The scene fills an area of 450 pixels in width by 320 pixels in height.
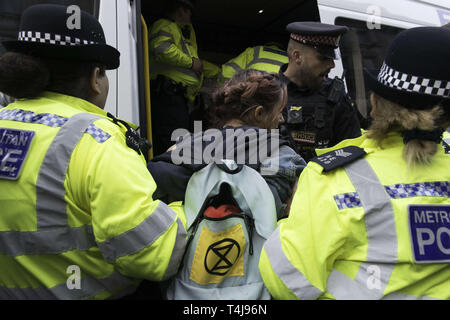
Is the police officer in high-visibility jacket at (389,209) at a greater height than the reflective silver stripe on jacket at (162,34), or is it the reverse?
the reflective silver stripe on jacket at (162,34)

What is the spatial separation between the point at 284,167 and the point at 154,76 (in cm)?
219

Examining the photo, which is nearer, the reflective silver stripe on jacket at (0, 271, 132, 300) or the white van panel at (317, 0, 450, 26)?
the reflective silver stripe on jacket at (0, 271, 132, 300)

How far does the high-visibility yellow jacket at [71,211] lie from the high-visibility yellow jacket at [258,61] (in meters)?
→ 2.61

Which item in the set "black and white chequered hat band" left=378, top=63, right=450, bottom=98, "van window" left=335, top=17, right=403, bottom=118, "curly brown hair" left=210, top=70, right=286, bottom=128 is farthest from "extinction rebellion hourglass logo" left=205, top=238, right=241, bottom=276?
"van window" left=335, top=17, right=403, bottom=118

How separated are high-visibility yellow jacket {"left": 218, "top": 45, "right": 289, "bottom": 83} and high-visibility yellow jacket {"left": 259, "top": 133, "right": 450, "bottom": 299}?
2.59m

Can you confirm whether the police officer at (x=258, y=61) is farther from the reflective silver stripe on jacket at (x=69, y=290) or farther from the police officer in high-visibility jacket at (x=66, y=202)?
the reflective silver stripe on jacket at (x=69, y=290)

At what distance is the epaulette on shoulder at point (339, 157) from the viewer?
50.5 inches

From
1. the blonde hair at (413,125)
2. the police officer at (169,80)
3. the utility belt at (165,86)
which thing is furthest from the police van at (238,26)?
the blonde hair at (413,125)

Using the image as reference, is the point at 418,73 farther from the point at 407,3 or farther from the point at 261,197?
the point at 407,3

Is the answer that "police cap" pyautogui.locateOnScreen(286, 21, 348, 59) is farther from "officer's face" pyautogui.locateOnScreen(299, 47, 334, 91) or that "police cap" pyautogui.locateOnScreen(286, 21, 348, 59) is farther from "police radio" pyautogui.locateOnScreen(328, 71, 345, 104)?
"police radio" pyautogui.locateOnScreen(328, 71, 345, 104)

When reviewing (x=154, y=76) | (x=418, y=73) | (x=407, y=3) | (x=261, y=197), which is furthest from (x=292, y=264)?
(x=407, y=3)

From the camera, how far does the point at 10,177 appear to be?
129 cm

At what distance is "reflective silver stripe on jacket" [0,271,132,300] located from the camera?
4.35 feet

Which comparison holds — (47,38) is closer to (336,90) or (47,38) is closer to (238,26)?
(336,90)
